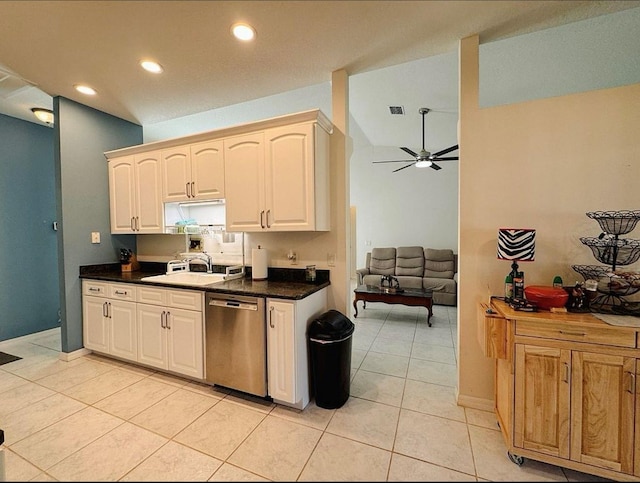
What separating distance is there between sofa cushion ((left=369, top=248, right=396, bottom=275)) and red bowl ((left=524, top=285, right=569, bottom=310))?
4.21m

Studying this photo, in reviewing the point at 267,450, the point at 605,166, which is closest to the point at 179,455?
the point at 267,450

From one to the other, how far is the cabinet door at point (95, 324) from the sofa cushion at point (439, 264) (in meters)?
5.22

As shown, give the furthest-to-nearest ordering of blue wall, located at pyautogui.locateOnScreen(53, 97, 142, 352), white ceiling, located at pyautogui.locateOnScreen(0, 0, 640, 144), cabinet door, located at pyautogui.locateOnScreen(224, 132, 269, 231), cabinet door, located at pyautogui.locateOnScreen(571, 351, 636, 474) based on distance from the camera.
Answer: blue wall, located at pyautogui.locateOnScreen(53, 97, 142, 352), cabinet door, located at pyautogui.locateOnScreen(224, 132, 269, 231), white ceiling, located at pyautogui.locateOnScreen(0, 0, 640, 144), cabinet door, located at pyautogui.locateOnScreen(571, 351, 636, 474)

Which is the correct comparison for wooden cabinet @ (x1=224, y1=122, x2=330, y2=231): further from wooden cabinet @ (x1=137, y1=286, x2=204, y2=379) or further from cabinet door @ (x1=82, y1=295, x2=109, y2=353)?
cabinet door @ (x1=82, y1=295, x2=109, y2=353)

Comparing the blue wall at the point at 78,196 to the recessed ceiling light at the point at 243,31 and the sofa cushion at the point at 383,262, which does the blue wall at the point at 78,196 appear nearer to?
the recessed ceiling light at the point at 243,31

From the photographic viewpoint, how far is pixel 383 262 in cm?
604

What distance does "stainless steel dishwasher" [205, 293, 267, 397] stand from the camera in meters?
2.08

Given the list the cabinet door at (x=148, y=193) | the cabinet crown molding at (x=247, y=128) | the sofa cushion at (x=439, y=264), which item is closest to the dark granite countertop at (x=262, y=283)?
the cabinet door at (x=148, y=193)

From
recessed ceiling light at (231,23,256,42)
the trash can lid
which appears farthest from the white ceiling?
the trash can lid

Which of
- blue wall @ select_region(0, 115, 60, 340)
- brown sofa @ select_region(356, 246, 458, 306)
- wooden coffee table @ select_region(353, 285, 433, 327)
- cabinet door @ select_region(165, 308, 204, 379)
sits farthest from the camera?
brown sofa @ select_region(356, 246, 458, 306)

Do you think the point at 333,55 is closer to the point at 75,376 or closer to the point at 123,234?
the point at 123,234

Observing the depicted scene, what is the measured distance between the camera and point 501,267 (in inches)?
79.7

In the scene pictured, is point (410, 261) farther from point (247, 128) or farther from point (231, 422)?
point (231, 422)

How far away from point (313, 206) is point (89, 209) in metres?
2.76
